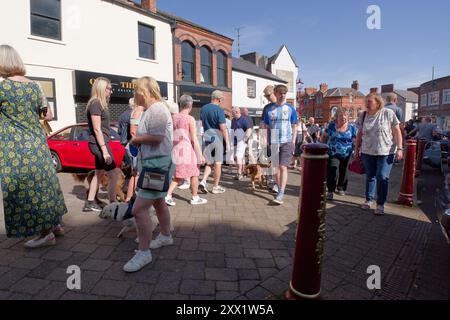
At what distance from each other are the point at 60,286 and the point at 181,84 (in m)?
16.2

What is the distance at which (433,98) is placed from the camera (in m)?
46.9

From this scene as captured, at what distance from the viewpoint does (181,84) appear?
687 inches

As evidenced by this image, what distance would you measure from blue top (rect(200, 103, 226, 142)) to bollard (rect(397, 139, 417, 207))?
334cm

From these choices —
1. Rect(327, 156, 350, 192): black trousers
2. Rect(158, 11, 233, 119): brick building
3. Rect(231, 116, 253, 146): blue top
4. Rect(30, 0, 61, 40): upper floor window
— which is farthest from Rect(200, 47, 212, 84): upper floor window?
Rect(327, 156, 350, 192): black trousers

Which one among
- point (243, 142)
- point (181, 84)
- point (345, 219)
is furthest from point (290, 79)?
point (345, 219)

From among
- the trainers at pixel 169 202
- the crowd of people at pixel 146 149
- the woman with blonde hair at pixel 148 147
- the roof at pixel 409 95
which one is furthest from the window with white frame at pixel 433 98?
the woman with blonde hair at pixel 148 147

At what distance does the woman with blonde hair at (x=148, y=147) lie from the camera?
98.5 inches

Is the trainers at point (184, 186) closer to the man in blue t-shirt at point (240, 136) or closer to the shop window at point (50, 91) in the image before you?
the man in blue t-shirt at point (240, 136)

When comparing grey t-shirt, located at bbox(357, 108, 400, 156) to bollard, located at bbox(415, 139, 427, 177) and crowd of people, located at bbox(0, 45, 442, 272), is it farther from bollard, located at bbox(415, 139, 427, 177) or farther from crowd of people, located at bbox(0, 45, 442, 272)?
bollard, located at bbox(415, 139, 427, 177)

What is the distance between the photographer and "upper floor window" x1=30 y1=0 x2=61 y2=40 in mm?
11116

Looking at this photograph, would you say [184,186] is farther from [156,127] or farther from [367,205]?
[156,127]

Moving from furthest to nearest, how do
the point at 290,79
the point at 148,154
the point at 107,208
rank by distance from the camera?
the point at 290,79 → the point at 107,208 → the point at 148,154

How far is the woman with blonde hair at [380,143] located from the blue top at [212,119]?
249 centimetres
